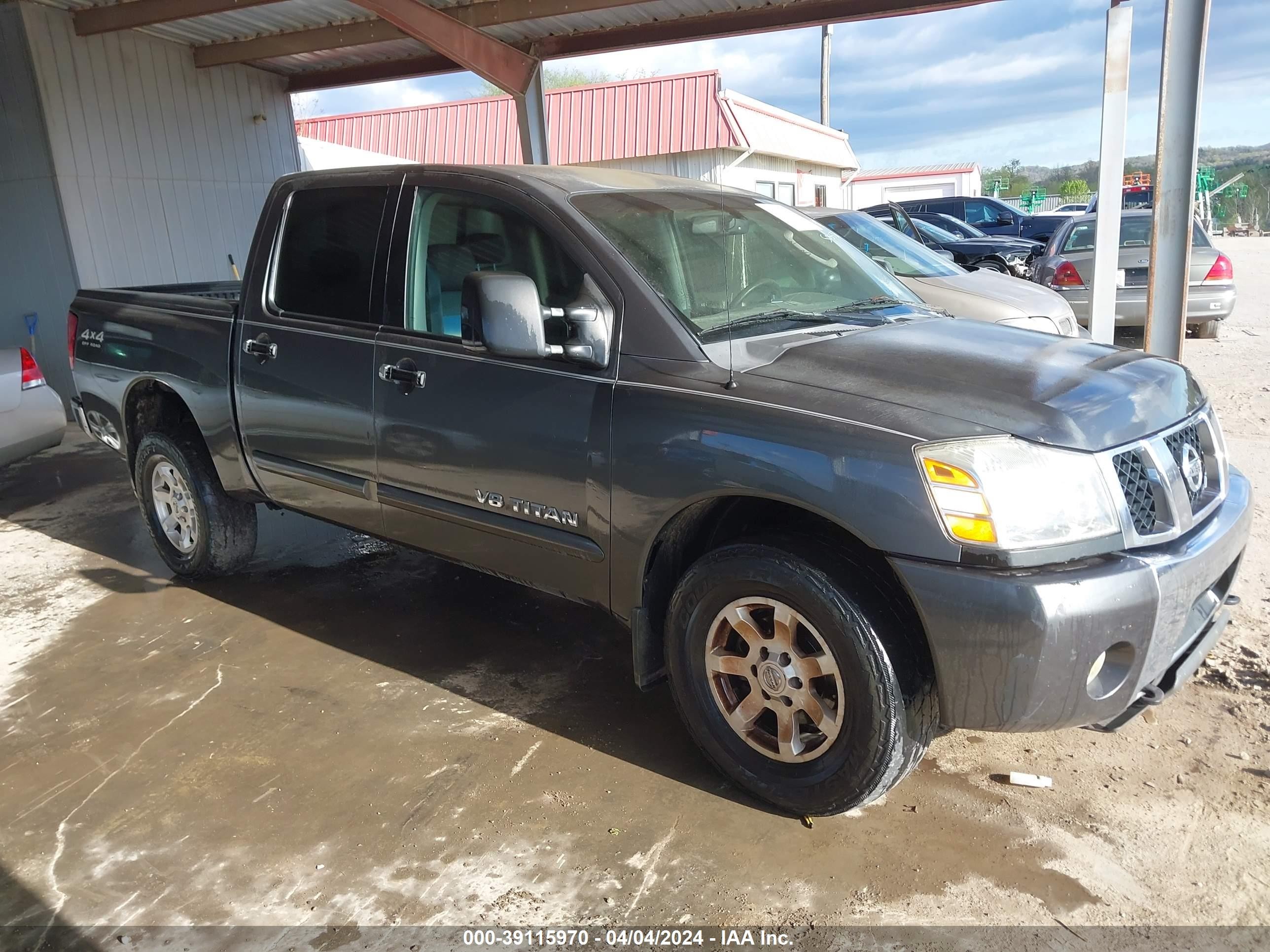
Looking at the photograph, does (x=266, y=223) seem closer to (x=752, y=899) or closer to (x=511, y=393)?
(x=511, y=393)

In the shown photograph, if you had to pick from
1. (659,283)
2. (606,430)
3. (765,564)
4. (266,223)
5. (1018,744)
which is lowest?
(1018,744)

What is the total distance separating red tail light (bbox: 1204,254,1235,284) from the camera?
10648 mm

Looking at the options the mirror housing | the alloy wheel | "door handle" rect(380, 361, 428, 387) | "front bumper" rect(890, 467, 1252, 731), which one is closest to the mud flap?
the alloy wheel

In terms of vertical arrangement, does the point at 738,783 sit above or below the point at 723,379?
below

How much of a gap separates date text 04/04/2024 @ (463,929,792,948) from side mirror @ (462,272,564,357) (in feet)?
5.64

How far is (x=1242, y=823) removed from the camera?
2.89 m

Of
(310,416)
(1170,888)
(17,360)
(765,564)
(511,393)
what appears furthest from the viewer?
(17,360)

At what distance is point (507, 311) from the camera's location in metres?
3.12

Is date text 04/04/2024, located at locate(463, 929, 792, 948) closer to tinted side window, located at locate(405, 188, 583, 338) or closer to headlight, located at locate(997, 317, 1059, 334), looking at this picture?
tinted side window, located at locate(405, 188, 583, 338)

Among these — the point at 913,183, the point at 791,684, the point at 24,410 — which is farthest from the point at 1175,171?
the point at 913,183

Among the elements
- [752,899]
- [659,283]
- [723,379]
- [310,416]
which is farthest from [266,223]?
[752,899]

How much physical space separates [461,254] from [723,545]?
63.7 inches

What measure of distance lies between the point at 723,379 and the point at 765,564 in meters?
0.57

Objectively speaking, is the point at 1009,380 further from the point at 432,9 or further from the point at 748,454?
the point at 432,9
